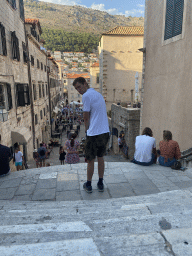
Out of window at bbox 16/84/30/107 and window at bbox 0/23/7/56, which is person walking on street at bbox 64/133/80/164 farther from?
window at bbox 16/84/30/107

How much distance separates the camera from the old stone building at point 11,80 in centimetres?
882

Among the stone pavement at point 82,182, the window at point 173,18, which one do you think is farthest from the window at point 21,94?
the window at point 173,18

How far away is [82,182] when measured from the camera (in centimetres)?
360

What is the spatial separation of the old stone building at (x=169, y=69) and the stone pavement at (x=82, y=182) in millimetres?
3587

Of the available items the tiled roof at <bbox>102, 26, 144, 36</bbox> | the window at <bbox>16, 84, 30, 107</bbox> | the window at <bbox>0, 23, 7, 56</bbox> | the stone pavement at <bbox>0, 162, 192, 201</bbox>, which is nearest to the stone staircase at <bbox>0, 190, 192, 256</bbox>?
the stone pavement at <bbox>0, 162, 192, 201</bbox>

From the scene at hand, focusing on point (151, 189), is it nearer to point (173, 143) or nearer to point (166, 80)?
point (173, 143)

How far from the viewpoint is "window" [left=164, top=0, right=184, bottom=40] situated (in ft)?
23.4

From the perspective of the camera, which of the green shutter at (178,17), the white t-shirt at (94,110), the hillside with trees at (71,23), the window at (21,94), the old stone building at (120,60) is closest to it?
the white t-shirt at (94,110)

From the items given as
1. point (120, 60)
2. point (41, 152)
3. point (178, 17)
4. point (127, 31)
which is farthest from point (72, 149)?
point (127, 31)

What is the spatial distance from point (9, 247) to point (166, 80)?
859 centimetres

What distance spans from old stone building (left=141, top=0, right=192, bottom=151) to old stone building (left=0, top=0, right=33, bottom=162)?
23.0 feet

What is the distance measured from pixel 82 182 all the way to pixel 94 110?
1.58 m

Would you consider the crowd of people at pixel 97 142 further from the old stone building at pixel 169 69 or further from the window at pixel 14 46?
the window at pixel 14 46

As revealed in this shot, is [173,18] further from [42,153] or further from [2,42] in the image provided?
[42,153]
